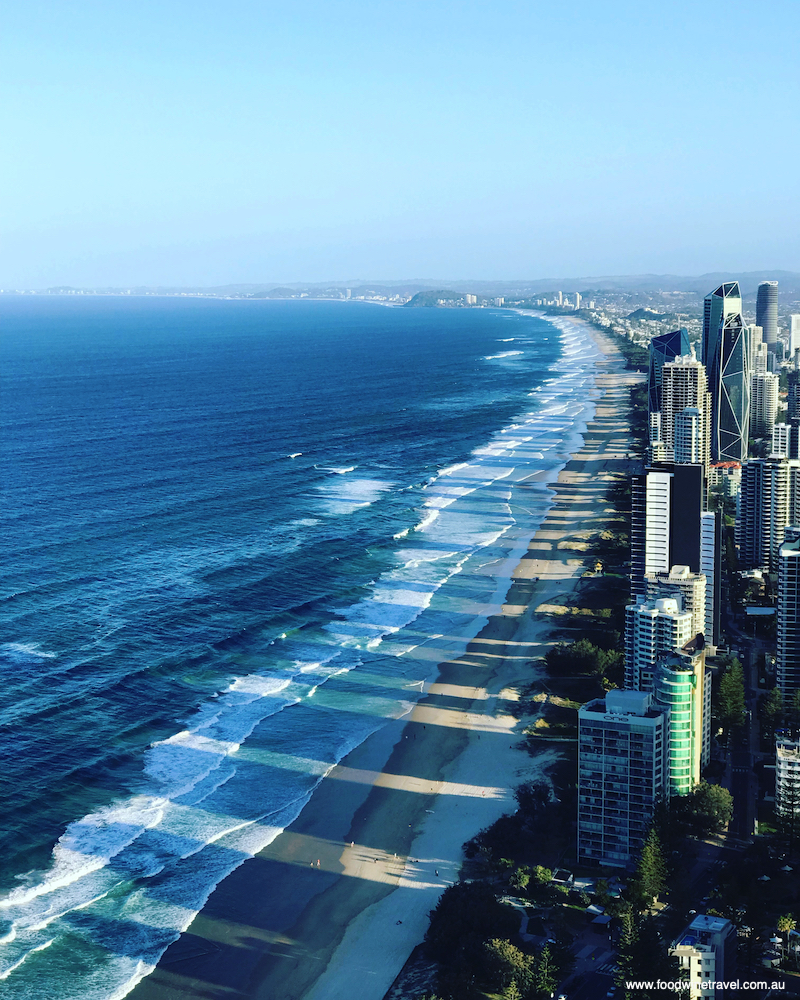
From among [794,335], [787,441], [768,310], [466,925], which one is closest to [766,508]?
[787,441]

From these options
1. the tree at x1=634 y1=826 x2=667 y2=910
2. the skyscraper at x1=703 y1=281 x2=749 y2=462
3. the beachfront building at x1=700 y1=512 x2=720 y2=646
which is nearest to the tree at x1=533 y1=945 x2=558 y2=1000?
the tree at x1=634 y1=826 x2=667 y2=910

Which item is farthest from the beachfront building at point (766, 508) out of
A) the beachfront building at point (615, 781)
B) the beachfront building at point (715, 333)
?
the beachfront building at point (715, 333)

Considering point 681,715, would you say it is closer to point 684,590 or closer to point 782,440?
point 684,590

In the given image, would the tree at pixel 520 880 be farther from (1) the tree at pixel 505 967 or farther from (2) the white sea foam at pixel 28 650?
(2) the white sea foam at pixel 28 650

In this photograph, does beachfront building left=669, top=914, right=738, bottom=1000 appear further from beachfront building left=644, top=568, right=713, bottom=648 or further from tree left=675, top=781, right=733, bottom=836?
beachfront building left=644, top=568, right=713, bottom=648

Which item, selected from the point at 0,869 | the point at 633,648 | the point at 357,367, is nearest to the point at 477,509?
the point at 633,648

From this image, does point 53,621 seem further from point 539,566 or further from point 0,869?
point 539,566
